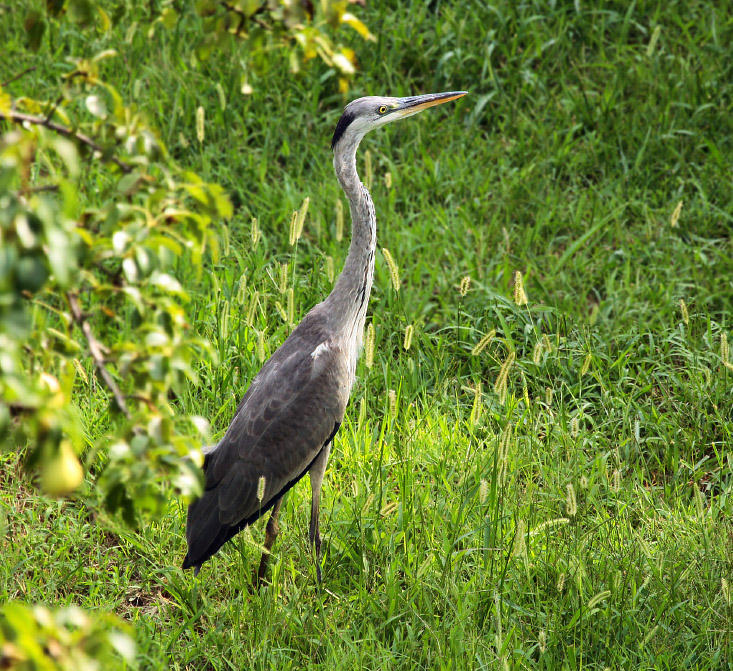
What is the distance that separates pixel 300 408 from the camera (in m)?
3.68

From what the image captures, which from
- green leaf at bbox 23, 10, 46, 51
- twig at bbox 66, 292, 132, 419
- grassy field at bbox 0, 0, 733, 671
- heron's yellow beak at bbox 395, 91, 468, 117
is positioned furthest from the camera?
heron's yellow beak at bbox 395, 91, 468, 117

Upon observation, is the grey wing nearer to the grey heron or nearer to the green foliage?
the grey heron

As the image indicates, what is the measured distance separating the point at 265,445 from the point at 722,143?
404 cm

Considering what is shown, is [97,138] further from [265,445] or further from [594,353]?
[594,353]

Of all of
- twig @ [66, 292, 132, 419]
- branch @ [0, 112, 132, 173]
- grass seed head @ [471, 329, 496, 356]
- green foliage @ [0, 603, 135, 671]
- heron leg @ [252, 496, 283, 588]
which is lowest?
heron leg @ [252, 496, 283, 588]

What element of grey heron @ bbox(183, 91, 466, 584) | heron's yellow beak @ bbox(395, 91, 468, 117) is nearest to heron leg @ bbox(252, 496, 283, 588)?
grey heron @ bbox(183, 91, 466, 584)

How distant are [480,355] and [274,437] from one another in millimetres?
1590

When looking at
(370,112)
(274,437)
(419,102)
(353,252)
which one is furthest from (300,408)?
(419,102)

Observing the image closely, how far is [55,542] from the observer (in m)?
3.76

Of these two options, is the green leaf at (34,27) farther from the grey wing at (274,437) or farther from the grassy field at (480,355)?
the grey wing at (274,437)

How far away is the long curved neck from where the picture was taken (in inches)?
151

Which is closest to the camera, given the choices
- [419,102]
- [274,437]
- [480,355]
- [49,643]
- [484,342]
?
[49,643]

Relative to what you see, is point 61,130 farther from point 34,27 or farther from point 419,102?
point 419,102

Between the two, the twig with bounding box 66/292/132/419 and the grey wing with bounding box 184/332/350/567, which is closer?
the twig with bounding box 66/292/132/419
